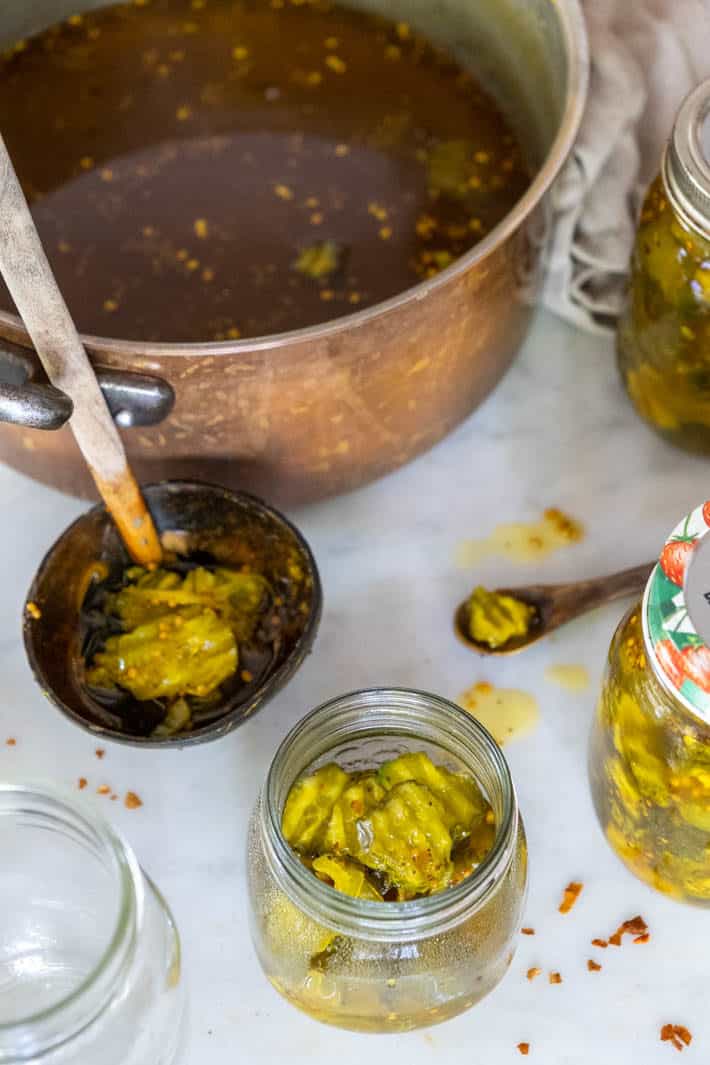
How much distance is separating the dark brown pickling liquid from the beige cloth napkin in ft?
0.17

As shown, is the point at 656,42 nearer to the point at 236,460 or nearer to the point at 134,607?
the point at 236,460

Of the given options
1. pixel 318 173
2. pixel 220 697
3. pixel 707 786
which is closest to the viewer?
pixel 707 786

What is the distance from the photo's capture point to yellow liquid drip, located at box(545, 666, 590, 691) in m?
0.74

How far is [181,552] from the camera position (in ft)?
2.45

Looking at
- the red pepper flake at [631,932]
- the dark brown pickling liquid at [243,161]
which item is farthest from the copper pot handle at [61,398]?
the red pepper flake at [631,932]

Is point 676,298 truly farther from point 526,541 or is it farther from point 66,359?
point 66,359

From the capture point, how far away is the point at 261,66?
89 cm

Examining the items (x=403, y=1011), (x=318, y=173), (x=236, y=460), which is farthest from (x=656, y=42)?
(x=403, y=1011)

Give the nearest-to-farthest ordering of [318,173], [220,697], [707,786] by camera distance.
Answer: [707,786], [220,697], [318,173]

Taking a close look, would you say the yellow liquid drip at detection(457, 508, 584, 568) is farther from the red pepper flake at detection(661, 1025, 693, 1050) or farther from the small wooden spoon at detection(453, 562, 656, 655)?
the red pepper flake at detection(661, 1025, 693, 1050)

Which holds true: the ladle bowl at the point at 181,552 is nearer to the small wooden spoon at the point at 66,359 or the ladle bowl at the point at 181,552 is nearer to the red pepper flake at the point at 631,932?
the small wooden spoon at the point at 66,359

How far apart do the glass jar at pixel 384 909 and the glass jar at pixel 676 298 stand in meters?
0.27

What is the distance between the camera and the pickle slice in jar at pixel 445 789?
60cm

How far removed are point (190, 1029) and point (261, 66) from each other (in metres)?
0.65
